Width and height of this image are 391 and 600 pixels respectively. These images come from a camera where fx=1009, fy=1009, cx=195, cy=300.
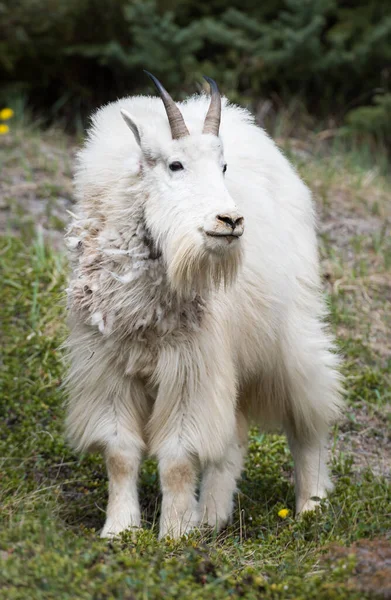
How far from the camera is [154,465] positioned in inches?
231

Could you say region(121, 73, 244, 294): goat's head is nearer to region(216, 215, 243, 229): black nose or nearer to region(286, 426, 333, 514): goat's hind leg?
region(216, 215, 243, 229): black nose

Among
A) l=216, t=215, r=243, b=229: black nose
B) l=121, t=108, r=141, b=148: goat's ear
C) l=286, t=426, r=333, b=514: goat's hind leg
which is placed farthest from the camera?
l=286, t=426, r=333, b=514: goat's hind leg

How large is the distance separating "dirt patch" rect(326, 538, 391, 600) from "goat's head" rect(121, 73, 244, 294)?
4.19 ft

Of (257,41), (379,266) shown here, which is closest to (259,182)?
(379,266)

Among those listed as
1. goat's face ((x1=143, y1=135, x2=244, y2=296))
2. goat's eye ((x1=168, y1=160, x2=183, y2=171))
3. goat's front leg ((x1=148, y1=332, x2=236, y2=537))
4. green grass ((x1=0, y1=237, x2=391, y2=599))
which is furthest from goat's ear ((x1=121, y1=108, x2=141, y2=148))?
green grass ((x1=0, y1=237, x2=391, y2=599))

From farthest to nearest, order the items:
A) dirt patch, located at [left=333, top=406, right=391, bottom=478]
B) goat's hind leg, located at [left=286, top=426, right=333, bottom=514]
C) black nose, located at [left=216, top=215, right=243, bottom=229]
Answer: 1. dirt patch, located at [left=333, top=406, right=391, bottom=478]
2. goat's hind leg, located at [left=286, top=426, right=333, bottom=514]
3. black nose, located at [left=216, top=215, right=243, bottom=229]

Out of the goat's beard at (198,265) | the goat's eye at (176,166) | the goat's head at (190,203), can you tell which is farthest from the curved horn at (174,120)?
the goat's beard at (198,265)

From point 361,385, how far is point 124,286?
8.62ft

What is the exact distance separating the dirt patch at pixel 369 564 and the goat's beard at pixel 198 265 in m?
1.25

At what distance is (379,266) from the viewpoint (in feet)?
26.1

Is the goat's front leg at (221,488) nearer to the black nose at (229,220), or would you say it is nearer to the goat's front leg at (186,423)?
the goat's front leg at (186,423)

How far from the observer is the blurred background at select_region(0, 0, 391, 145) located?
1004cm

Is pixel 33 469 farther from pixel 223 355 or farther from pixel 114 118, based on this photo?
pixel 114 118

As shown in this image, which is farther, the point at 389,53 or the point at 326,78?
the point at 326,78
